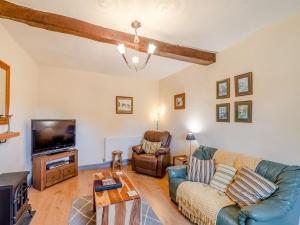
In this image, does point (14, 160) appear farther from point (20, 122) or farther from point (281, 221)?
point (281, 221)

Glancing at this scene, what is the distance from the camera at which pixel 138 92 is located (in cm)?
506

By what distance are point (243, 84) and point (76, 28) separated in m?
2.52

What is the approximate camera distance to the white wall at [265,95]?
2016mm

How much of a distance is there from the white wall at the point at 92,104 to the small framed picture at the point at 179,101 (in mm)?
1064

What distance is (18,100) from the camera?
109 inches

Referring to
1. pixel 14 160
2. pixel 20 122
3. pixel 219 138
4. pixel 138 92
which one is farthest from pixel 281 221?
pixel 138 92

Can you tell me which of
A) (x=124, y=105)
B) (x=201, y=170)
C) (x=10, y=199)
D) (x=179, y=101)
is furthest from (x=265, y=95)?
(x=124, y=105)

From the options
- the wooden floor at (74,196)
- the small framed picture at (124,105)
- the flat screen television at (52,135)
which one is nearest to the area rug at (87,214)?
the wooden floor at (74,196)

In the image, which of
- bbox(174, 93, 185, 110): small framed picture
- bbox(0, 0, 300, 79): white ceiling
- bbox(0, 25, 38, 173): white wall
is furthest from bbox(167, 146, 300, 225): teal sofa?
bbox(0, 25, 38, 173): white wall

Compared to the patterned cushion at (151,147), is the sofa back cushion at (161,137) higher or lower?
higher

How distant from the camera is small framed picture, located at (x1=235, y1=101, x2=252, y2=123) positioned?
2.51 meters

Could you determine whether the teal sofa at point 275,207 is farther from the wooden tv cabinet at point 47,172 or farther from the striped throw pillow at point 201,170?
the wooden tv cabinet at point 47,172

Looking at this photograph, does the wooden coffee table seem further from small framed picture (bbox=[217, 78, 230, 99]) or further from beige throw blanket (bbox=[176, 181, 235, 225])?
small framed picture (bbox=[217, 78, 230, 99])

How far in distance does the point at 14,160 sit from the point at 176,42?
10.5 feet
